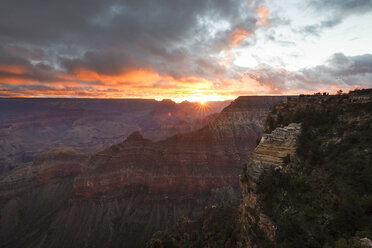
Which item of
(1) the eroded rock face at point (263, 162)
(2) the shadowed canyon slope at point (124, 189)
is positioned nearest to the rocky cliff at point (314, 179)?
(1) the eroded rock face at point (263, 162)

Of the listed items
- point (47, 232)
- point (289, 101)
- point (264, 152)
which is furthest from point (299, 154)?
point (47, 232)

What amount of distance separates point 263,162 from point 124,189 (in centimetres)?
7450

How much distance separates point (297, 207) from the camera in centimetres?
1452

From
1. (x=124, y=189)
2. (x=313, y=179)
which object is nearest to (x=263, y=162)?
(x=313, y=179)

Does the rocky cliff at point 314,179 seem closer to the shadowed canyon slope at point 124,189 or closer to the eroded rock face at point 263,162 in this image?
the eroded rock face at point 263,162

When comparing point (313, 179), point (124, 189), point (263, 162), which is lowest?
point (124, 189)

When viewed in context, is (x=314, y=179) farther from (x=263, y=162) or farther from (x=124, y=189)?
(x=124, y=189)

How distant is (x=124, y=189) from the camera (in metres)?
80.4

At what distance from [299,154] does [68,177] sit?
10773 cm

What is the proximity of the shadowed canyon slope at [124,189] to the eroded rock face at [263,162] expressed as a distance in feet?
176

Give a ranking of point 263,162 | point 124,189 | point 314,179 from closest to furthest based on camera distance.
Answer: point 314,179 → point 263,162 → point 124,189

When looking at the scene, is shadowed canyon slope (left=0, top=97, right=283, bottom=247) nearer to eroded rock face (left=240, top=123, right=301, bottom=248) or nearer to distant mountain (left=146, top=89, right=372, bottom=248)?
eroded rock face (left=240, top=123, right=301, bottom=248)

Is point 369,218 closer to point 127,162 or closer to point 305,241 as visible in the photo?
point 305,241

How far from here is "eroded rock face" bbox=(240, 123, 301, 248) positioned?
17977 mm
